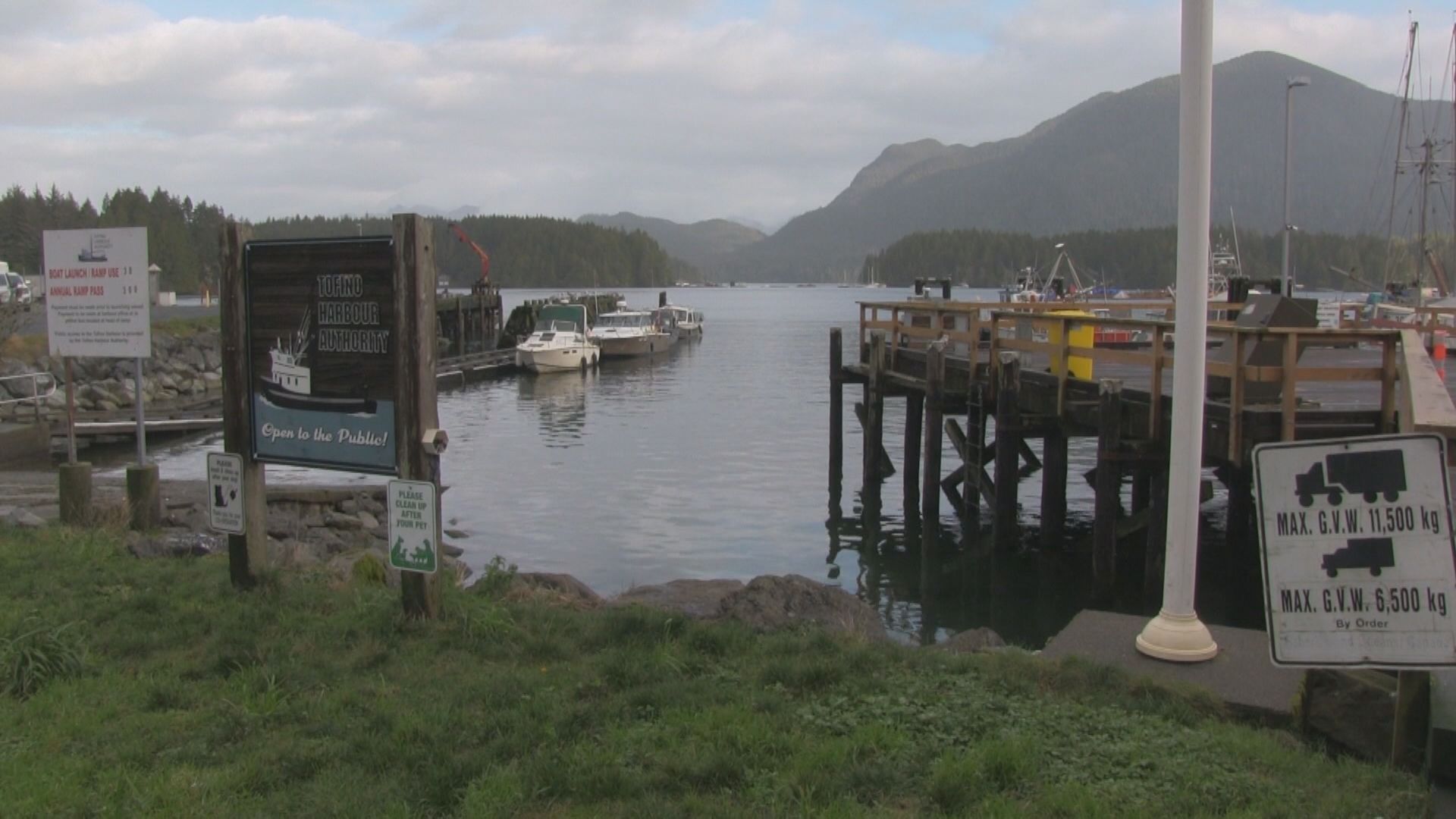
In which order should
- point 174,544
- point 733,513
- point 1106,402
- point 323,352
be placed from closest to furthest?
1. point 323,352
2. point 174,544
3. point 1106,402
4. point 733,513

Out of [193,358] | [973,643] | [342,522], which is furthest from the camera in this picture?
[193,358]

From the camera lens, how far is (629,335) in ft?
222

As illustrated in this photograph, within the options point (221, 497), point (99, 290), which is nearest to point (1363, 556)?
point (221, 497)

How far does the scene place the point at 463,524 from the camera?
2111cm

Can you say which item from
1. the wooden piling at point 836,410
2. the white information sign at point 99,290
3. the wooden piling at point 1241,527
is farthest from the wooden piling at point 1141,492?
the white information sign at point 99,290

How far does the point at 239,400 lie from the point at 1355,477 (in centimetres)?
693

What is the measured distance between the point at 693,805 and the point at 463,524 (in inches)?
674

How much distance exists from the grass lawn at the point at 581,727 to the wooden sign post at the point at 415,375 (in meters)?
0.28

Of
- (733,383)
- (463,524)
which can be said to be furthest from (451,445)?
(733,383)

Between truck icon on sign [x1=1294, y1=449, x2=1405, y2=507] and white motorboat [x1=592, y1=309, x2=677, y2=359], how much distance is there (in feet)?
200

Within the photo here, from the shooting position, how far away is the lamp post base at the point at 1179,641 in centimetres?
694

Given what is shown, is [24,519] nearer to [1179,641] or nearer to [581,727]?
[581,727]

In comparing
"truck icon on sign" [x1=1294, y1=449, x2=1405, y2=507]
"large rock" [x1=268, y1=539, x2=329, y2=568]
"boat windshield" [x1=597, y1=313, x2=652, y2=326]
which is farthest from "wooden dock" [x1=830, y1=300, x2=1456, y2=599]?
"boat windshield" [x1=597, y1=313, x2=652, y2=326]

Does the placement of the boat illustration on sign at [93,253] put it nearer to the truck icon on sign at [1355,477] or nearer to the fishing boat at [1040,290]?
the truck icon on sign at [1355,477]
